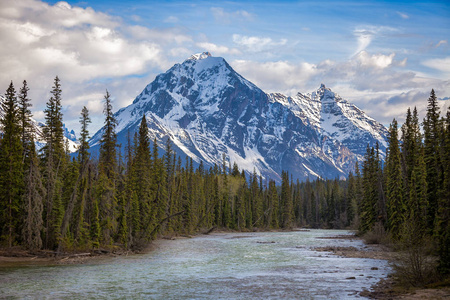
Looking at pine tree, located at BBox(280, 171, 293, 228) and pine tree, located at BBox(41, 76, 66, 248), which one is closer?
pine tree, located at BBox(41, 76, 66, 248)

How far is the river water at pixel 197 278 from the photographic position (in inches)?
1033

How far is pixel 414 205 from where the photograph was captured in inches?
2082

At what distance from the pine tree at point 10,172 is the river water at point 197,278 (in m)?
8.95

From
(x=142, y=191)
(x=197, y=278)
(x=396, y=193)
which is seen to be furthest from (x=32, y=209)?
(x=396, y=193)

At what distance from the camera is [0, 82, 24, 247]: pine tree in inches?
1786

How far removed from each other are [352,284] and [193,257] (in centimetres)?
2360

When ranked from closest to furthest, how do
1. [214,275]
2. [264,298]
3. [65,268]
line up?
1. [264,298]
2. [214,275]
3. [65,268]

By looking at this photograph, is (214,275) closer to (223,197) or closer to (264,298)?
(264,298)

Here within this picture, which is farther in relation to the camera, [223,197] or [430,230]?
[223,197]

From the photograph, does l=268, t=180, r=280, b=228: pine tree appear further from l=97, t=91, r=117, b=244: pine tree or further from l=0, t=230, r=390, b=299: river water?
l=0, t=230, r=390, b=299: river water

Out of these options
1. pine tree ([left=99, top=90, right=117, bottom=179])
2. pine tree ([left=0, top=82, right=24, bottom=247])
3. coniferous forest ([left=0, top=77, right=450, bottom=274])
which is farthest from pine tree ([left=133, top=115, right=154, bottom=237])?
pine tree ([left=0, top=82, right=24, bottom=247])

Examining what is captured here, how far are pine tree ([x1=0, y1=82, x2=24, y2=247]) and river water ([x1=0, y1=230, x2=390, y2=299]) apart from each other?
8950mm

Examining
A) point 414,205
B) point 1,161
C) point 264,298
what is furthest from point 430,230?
point 1,161

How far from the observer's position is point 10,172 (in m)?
45.9
